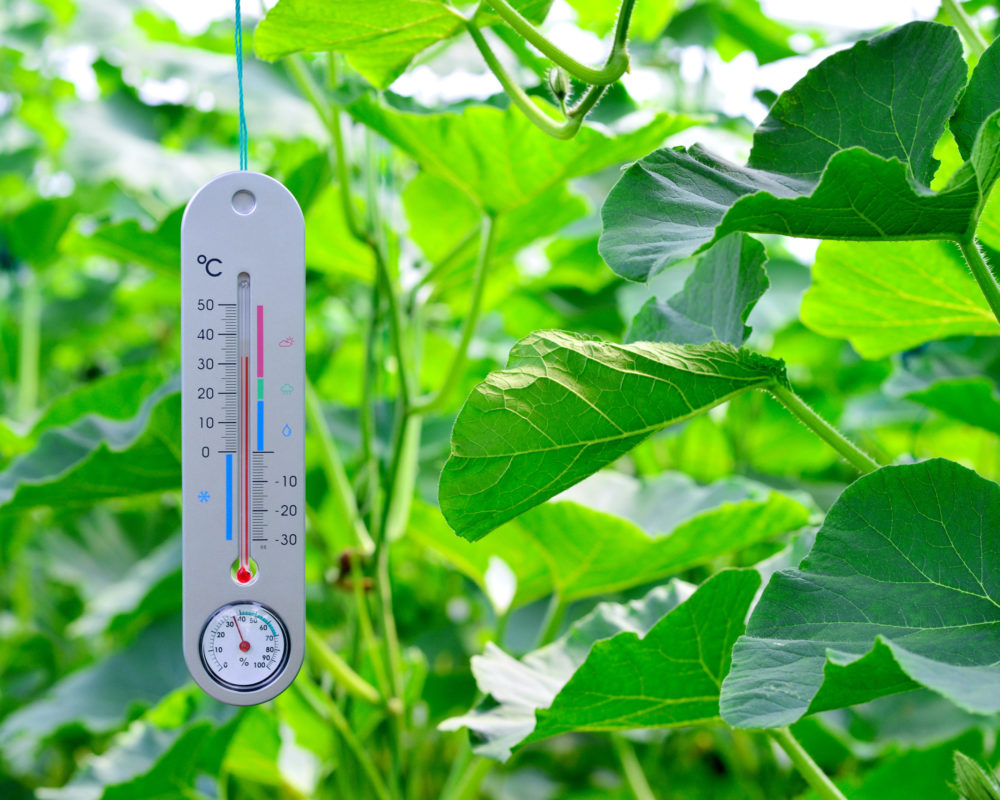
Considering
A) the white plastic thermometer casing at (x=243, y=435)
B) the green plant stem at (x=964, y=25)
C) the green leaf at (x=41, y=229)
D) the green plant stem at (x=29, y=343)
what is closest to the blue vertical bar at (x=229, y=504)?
the white plastic thermometer casing at (x=243, y=435)

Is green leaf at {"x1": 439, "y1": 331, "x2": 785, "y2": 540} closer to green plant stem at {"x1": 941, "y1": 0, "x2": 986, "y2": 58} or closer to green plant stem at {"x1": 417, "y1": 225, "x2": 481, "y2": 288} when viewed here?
green plant stem at {"x1": 941, "y1": 0, "x2": 986, "y2": 58}

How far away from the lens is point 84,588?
135 cm

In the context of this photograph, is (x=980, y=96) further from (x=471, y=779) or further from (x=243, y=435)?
(x=471, y=779)

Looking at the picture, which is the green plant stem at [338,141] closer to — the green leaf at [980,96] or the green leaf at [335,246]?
the green leaf at [335,246]

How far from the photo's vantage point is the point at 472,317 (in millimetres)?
780

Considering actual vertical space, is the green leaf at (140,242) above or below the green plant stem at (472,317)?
above

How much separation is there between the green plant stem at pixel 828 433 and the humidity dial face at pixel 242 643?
0.93 ft

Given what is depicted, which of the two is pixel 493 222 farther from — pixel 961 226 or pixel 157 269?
pixel 961 226

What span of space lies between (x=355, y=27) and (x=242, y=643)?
0.33 metres

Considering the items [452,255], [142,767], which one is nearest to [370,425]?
[452,255]

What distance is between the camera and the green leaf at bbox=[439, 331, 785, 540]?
414 mm

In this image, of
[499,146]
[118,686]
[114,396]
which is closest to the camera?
[499,146]

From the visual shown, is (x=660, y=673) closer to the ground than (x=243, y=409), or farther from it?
closer to the ground

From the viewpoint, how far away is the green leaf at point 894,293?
0.56m
